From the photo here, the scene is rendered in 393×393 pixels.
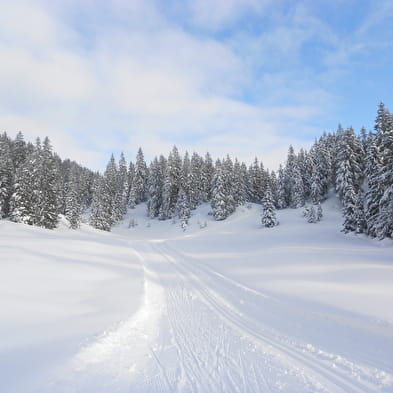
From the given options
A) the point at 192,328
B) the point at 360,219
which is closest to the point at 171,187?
the point at 360,219

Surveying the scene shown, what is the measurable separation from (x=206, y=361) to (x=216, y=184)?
46097 mm

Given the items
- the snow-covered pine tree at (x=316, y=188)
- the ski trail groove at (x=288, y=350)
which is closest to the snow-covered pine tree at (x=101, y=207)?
the snow-covered pine tree at (x=316, y=188)

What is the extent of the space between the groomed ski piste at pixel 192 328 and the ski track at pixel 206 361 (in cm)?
2

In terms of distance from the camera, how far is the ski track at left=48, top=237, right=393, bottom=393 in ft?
13.4

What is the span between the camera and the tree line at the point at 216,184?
25922 mm

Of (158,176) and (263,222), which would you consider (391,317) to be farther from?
(158,176)

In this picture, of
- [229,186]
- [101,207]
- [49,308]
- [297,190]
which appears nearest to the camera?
[49,308]

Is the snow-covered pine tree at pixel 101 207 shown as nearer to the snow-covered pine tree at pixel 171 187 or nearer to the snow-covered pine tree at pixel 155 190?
the snow-covered pine tree at pixel 155 190

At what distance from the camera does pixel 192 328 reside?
661 cm

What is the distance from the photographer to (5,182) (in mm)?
37406

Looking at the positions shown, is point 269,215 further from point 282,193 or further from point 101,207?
point 101,207

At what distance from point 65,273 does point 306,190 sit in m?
51.9

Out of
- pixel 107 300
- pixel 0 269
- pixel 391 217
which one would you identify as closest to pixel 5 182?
pixel 0 269

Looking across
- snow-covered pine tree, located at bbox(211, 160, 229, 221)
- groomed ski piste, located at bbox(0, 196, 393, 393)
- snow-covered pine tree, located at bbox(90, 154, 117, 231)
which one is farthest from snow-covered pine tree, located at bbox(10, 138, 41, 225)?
snow-covered pine tree, located at bbox(211, 160, 229, 221)
